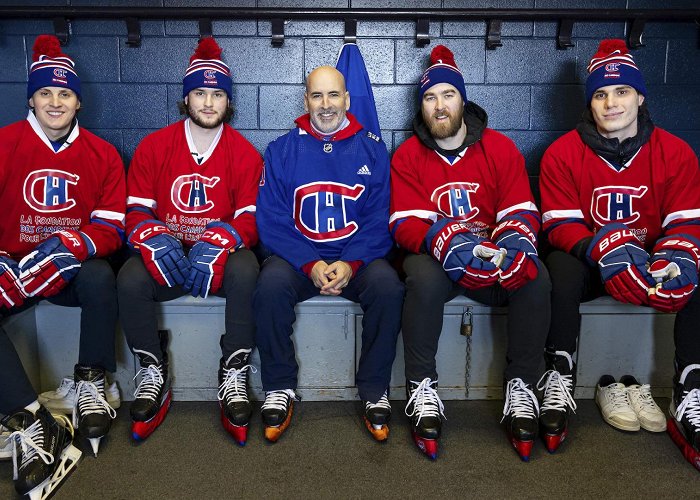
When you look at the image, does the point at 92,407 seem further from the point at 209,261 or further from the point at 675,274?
the point at 675,274

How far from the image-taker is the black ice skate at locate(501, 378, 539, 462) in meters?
1.80

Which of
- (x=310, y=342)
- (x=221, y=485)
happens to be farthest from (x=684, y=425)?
(x=221, y=485)

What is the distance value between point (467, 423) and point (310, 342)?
56 cm

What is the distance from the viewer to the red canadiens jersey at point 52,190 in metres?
2.13

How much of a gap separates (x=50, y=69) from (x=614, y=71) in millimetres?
1883

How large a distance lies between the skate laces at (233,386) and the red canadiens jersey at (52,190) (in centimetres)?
57

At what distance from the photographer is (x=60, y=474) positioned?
1.69 m

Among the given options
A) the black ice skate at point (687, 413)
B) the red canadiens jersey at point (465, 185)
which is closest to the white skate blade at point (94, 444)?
the red canadiens jersey at point (465, 185)

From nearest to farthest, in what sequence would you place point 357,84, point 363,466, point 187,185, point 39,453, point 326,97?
point 39,453 < point 363,466 < point 326,97 < point 187,185 < point 357,84

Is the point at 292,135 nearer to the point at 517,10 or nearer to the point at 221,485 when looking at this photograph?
the point at 517,10

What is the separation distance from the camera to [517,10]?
2.44 metres

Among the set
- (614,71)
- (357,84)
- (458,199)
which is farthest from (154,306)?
(614,71)

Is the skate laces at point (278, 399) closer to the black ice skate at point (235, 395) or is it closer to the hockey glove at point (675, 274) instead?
the black ice skate at point (235, 395)

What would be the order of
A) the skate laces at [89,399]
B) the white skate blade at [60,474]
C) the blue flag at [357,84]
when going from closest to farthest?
1. the white skate blade at [60,474]
2. the skate laces at [89,399]
3. the blue flag at [357,84]
